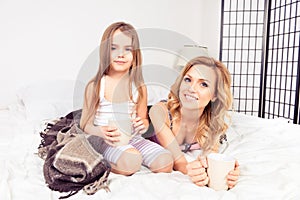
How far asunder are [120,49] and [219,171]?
0.46m

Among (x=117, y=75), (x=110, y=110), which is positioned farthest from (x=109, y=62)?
(x=110, y=110)

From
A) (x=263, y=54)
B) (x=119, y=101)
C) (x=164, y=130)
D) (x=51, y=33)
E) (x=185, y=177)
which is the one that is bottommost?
(x=185, y=177)

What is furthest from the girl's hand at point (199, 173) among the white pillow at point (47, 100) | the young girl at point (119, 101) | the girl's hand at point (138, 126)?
the white pillow at point (47, 100)

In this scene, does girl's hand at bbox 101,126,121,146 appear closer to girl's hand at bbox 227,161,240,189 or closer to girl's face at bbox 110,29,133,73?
girl's face at bbox 110,29,133,73

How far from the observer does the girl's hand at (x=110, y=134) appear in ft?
2.60

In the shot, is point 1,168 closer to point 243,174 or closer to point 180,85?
point 180,85

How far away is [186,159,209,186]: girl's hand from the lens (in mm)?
712

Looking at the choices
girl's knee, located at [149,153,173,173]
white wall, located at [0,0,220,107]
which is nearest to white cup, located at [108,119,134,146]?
girl's knee, located at [149,153,173,173]

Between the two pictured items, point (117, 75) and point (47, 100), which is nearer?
point (117, 75)

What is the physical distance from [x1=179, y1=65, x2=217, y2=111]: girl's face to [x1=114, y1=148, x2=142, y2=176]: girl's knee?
246 millimetres

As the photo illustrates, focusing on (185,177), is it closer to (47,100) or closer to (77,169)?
(77,169)

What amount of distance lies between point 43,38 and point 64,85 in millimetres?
488

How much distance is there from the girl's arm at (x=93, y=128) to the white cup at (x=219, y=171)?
0.99 ft

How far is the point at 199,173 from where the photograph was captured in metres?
0.71
